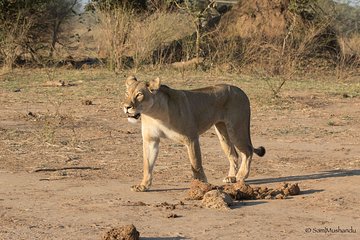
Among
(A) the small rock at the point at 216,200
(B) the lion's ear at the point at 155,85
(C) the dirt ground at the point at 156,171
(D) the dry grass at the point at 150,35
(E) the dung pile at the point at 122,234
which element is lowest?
(D) the dry grass at the point at 150,35

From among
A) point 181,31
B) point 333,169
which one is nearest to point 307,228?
point 333,169

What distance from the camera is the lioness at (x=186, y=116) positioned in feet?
27.6

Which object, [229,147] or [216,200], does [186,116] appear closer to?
[229,147]

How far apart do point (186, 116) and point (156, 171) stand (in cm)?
123

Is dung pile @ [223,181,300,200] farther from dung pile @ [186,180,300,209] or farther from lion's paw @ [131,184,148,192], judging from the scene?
lion's paw @ [131,184,148,192]

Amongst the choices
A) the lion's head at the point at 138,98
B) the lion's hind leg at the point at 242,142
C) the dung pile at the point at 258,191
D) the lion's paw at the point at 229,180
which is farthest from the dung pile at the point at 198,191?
the lion's hind leg at the point at 242,142

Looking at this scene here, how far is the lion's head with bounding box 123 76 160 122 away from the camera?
8.25 m

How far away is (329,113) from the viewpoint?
15.2 m

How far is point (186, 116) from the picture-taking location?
8.65 metres

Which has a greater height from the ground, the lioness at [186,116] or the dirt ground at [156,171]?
the lioness at [186,116]

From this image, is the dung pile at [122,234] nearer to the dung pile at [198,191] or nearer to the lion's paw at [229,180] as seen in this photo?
the dung pile at [198,191]

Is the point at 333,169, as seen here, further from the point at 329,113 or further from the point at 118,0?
the point at 118,0

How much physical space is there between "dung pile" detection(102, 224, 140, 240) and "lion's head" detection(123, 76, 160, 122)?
2.22 metres

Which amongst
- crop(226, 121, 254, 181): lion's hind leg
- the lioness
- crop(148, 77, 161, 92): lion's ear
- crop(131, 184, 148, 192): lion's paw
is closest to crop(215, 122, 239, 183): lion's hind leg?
the lioness
